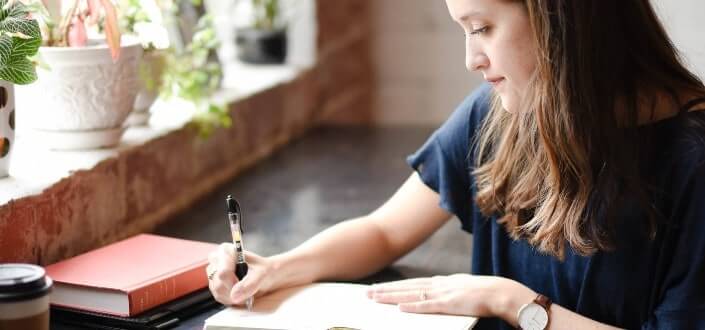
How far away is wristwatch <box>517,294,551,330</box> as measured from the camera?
1.45 meters

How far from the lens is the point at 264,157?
108 inches

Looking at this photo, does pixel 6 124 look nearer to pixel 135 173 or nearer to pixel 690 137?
pixel 135 173

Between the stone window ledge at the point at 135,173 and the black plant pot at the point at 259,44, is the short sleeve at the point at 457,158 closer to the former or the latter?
the stone window ledge at the point at 135,173

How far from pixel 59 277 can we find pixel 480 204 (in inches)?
25.7

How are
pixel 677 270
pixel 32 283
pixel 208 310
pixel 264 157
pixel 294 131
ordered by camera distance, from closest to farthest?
pixel 32 283 → pixel 677 270 → pixel 208 310 → pixel 264 157 → pixel 294 131

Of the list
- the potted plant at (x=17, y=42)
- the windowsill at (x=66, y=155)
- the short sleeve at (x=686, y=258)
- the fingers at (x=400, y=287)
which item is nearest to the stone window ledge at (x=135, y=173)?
the windowsill at (x=66, y=155)

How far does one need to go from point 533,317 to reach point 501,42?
379mm

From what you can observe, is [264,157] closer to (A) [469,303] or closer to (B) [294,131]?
(B) [294,131]

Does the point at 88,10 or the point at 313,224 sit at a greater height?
the point at 88,10

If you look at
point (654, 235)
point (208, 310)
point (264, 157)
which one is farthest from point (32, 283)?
point (264, 157)

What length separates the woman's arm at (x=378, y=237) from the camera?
166cm

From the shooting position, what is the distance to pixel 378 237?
5.77ft

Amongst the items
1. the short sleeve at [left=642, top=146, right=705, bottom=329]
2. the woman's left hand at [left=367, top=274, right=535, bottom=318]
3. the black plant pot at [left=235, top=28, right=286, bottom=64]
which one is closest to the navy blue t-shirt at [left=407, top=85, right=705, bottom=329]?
the short sleeve at [left=642, top=146, right=705, bottom=329]

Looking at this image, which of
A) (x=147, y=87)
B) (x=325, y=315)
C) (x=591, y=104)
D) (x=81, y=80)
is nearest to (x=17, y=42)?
(x=81, y=80)
